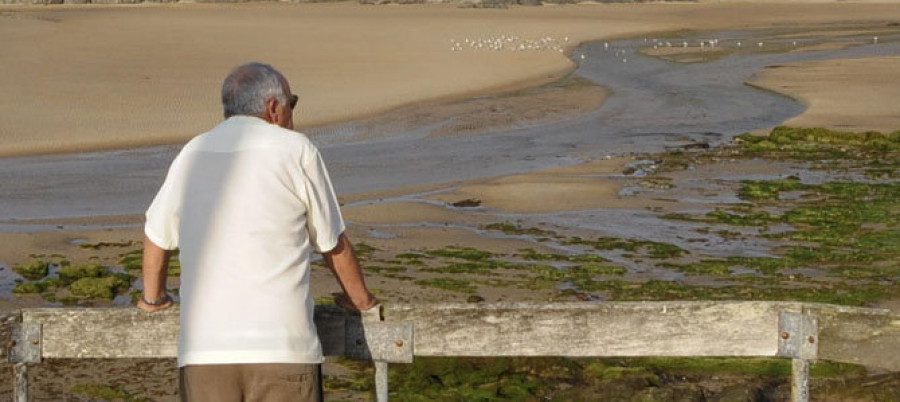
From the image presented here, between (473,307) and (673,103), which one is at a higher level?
(473,307)

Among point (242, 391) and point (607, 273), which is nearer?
point (242, 391)

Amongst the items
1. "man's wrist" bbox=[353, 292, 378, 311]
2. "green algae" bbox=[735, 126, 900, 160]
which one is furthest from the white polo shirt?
"green algae" bbox=[735, 126, 900, 160]

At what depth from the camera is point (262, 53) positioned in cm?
3812

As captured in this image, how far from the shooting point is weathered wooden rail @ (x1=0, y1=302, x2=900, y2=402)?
489cm

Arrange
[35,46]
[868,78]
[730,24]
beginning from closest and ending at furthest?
[868,78] < [35,46] < [730,24]

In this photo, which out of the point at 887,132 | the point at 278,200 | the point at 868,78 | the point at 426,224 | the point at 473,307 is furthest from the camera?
the point at 868,78

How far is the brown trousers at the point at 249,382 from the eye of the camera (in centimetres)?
438

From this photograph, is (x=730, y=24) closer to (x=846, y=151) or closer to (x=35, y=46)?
(x=35, y=46)

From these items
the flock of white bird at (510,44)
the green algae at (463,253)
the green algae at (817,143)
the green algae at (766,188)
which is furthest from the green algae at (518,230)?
the flock of white bird at (510,44)

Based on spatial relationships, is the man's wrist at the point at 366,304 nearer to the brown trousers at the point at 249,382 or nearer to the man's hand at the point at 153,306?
the brown trousers at the point at 249,382

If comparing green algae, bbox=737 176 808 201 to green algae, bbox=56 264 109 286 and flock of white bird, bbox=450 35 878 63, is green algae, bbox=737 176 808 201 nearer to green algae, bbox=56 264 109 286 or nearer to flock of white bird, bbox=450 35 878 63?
green algae, bbox=56 264 109 286

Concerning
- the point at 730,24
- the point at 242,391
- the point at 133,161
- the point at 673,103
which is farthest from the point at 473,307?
the point at 730,24

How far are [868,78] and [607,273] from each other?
805 inches

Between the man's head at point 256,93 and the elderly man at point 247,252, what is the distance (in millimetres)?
65
